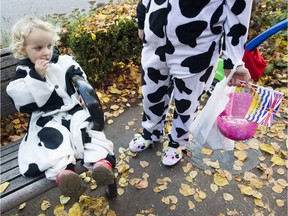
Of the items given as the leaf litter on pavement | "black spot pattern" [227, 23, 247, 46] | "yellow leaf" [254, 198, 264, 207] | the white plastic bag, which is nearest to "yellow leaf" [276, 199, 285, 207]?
the leaf litter on pavement

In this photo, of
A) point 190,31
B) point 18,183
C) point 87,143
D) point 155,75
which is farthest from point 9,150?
point 190,31

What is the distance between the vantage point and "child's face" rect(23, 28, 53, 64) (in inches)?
72.9

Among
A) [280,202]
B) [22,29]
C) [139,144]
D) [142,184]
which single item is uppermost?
[22,29]

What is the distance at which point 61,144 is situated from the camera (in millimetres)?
1821

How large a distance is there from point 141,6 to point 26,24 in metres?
0.78

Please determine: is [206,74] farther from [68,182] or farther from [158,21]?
[68,182]

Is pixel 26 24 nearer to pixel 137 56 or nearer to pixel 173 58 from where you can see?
pixel 173 58

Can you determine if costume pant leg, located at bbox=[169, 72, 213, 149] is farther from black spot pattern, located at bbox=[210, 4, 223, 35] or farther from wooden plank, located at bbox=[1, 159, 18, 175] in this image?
wooden plank, located at bbox=[1, 159, 18, 175]

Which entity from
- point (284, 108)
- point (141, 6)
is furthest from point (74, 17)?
point (284, 108)

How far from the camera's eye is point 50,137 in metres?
1.86

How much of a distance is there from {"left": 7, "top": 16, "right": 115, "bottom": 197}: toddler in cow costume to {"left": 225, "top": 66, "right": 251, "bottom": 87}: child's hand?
0.91 metres

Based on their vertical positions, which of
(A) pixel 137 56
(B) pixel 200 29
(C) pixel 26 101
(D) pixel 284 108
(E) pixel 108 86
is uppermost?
(B) pixel 200 29

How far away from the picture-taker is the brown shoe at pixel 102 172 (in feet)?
5.74

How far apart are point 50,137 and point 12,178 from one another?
34cm
